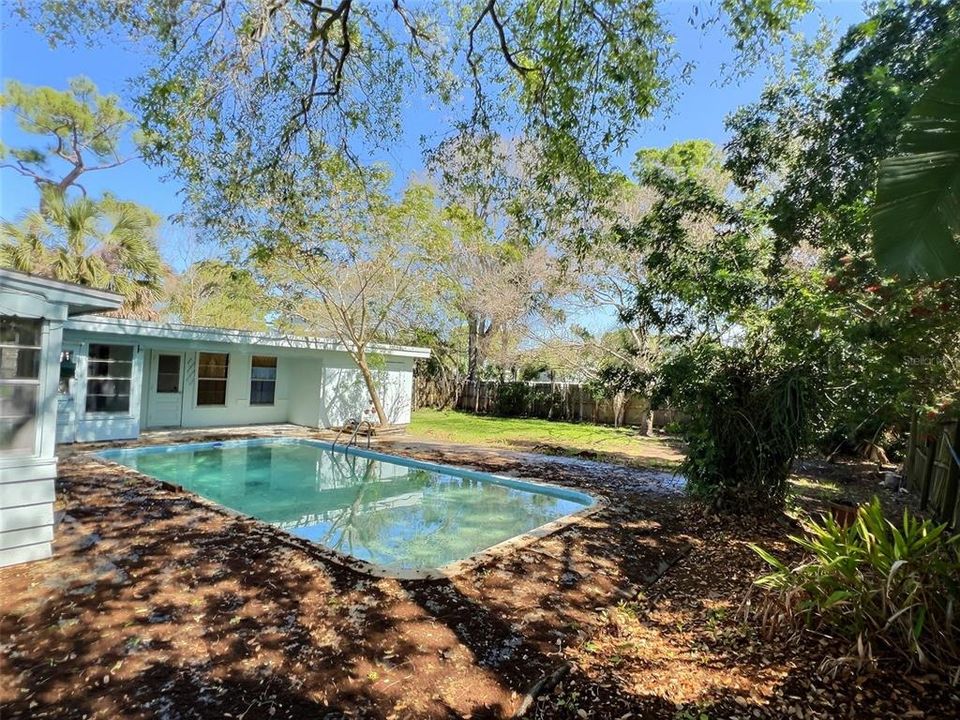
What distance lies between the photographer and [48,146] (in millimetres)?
16812

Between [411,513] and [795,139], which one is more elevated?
[795,139]

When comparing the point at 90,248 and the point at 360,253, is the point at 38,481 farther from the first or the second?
the point at 90,248

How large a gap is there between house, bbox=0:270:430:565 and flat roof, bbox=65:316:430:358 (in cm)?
2

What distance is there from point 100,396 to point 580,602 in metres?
11.6

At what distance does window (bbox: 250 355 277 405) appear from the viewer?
1508 centimetres

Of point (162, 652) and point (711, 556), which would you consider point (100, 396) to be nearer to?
point (162, 652)

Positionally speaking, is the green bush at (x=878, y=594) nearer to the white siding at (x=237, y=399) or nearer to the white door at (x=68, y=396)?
the white door at (x=68, y=396)

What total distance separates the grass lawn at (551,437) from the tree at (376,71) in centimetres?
724

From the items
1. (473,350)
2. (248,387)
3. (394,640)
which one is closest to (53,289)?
(394,640)

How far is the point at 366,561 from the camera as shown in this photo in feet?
15.7

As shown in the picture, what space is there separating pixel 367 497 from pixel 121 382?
273 inches

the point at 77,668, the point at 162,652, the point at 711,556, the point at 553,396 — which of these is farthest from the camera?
the point at 553,396

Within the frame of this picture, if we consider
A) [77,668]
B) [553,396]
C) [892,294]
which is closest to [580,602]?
[77,668]

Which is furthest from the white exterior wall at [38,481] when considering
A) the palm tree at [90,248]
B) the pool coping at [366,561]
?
the palm tree at [90,248]
